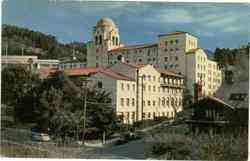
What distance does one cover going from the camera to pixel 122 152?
637 cm

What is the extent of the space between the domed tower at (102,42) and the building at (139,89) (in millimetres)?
100

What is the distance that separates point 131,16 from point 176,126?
38.9 inches

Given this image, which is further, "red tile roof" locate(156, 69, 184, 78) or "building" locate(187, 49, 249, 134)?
"red tile roof" locate(156, 69, 184, 78)

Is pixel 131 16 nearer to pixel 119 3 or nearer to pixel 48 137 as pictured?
pixel 119 3

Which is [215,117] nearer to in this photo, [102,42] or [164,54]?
[164,54]

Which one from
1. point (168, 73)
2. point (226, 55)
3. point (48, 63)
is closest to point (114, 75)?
point (168, 73)

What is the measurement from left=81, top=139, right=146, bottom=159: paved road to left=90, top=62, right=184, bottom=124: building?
210 mm

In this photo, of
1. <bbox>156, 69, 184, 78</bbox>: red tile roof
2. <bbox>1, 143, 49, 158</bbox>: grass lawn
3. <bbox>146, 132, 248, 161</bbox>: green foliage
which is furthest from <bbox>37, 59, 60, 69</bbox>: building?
<bbox>146, 132, 248, 161</bbox>: green foliage

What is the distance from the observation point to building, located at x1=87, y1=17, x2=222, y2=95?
639 cm

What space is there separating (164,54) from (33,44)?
1100 millimetres

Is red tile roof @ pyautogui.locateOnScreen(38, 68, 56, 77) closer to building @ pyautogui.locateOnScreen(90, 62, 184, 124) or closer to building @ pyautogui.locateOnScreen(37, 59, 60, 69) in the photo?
building @ pyautogui.locateOnScreen(37, 59, 60, 69)

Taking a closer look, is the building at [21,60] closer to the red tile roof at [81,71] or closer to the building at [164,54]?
the red tile roof at [81,71]

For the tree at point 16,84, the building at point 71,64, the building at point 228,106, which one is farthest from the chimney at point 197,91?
the tree at point 16,84

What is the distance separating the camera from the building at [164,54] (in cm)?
639
